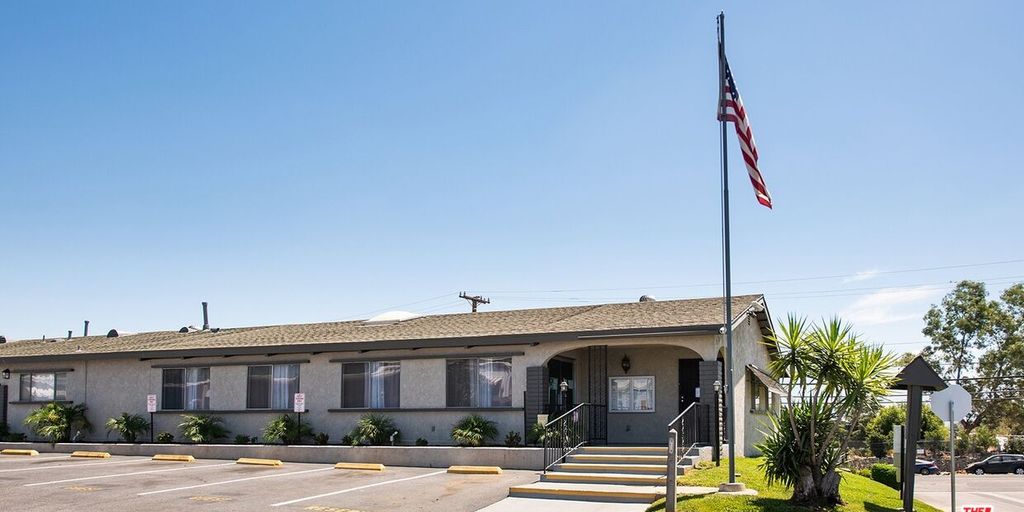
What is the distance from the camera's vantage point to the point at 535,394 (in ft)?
68.2

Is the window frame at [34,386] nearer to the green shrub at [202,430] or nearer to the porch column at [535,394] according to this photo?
the green shrub at [202,430]

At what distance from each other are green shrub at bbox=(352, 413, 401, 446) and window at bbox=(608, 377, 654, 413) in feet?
18.1

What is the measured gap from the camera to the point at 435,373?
22.4m

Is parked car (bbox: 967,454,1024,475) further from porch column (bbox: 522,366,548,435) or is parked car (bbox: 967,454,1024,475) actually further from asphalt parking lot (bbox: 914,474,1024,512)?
porch column (bbox: 522,366,548,435)

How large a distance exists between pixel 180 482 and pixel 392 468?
5.11 m

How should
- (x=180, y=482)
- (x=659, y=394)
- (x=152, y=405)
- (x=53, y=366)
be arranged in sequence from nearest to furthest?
(x=180, y=482), (x=659, y=394), (x=152, y=405), (x=53, y=366)

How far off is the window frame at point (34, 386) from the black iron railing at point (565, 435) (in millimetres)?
17215

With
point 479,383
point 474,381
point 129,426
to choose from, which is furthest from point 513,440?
point 129,426

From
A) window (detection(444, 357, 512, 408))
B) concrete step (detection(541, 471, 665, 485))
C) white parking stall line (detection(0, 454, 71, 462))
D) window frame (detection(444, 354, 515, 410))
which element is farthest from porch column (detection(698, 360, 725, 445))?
white parking stall line (detection(0, 454, 71, 462))

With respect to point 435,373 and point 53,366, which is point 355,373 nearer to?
point 435,373

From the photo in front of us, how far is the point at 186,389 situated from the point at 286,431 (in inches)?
176

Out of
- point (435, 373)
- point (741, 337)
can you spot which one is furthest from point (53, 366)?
point (741, 337)

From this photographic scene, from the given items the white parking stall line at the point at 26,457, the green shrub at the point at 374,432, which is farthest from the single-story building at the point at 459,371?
the white parking stall line at the point at 26,457

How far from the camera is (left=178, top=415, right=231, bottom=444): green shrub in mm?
24188
